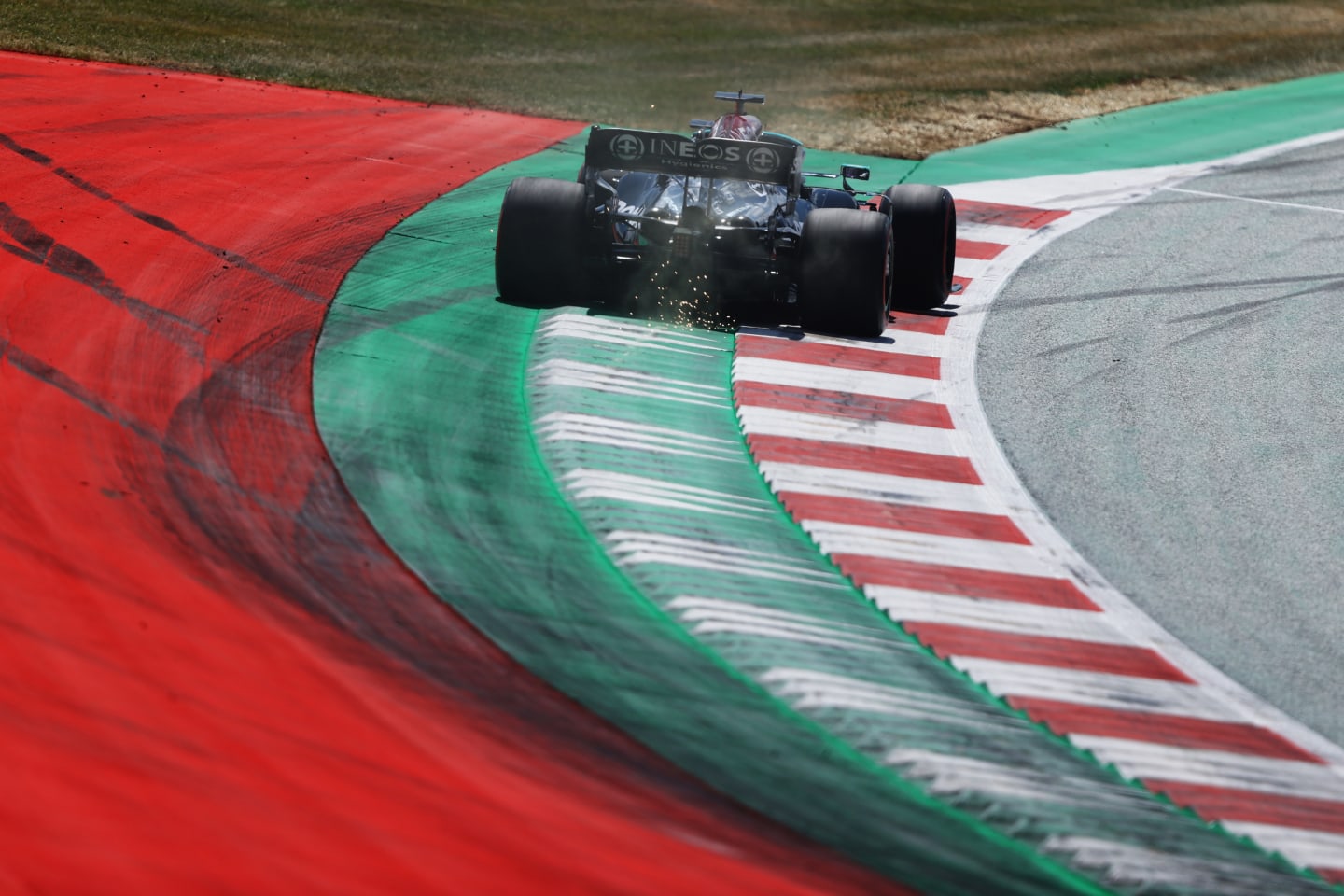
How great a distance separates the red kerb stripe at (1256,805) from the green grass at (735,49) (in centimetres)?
1449

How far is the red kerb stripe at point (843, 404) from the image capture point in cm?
1102

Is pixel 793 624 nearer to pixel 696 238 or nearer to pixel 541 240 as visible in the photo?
pixel 696 238

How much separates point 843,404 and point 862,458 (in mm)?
1048

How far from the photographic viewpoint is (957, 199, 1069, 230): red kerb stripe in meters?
17.1

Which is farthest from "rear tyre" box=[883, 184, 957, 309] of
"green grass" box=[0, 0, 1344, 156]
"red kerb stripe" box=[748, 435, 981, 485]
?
"green grass" box=[0, 0, 1344, 156]

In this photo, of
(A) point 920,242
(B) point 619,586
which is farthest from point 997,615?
(A) point 920,242

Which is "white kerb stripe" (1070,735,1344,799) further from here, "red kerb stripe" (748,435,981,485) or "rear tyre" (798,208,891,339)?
"rear tyre" (798,208,891,339)

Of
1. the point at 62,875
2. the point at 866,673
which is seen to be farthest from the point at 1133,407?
the point at 62,875

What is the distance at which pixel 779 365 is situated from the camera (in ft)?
38.6

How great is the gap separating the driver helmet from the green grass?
696cm

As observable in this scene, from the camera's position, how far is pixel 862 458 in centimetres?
1025

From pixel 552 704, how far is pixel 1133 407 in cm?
639

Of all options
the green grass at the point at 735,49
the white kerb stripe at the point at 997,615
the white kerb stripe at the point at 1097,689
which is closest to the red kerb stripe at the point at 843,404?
the white kerb stripe at the point at 997,615

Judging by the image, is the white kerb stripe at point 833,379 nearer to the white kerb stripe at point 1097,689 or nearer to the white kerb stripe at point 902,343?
the white kerb stripe at point 902,343
